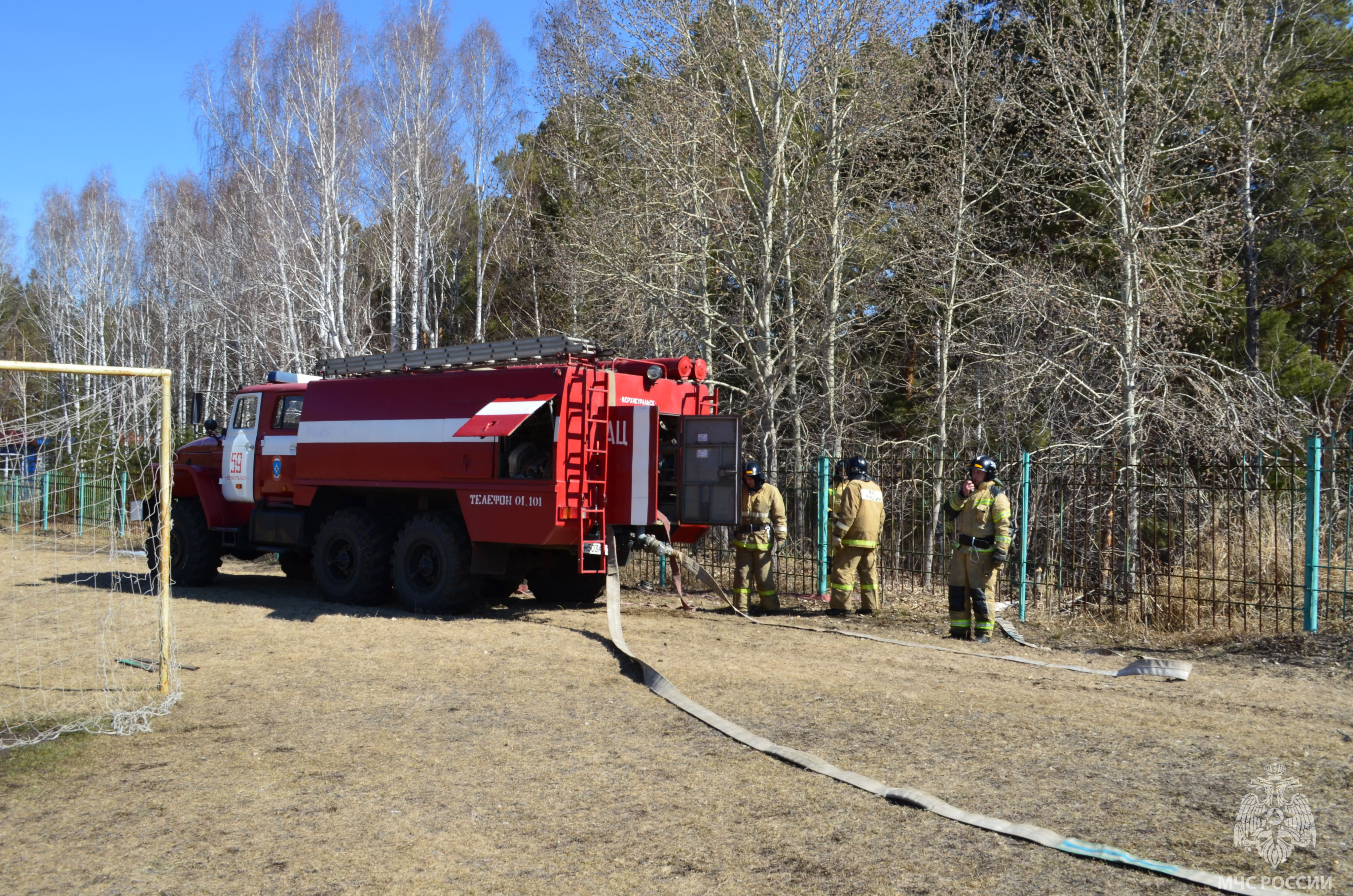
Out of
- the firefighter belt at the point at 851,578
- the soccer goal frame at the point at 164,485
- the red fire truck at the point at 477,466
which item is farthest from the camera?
the firefighter belt at the point at 851,578

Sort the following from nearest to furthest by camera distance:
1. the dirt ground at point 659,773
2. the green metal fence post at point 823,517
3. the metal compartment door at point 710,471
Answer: the dirt ground at point 659,773
the metal compartment door at point 710,471
the green metal fence post at point 823,517

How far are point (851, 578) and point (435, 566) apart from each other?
465cm

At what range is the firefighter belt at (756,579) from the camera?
1151cm

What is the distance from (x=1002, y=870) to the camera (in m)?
4.09

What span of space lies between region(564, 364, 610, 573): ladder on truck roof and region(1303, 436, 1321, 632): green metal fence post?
6.52m

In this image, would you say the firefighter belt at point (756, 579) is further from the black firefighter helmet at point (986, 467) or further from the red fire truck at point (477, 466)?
the black firefighter helmet at point (986, 467)

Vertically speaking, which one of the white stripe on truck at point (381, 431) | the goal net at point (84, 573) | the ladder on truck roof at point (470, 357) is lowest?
the goal net at point (84, 573)

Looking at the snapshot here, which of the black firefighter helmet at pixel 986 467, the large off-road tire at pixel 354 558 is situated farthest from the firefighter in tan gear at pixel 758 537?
the large off-road tire at pixel 354 558

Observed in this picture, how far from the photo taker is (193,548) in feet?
44.9

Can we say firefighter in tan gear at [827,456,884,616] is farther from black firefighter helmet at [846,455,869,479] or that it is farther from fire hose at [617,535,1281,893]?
fire hose at [617,535,1281,893]

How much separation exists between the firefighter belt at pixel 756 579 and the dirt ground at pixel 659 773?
91.2 inches

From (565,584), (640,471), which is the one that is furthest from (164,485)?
(565,584)

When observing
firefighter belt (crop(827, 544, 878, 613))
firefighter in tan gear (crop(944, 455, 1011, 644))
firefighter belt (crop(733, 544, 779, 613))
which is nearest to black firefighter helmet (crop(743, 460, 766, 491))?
firefighter belt (crop(733, 544, 779, 613))

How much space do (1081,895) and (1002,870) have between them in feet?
1.10
